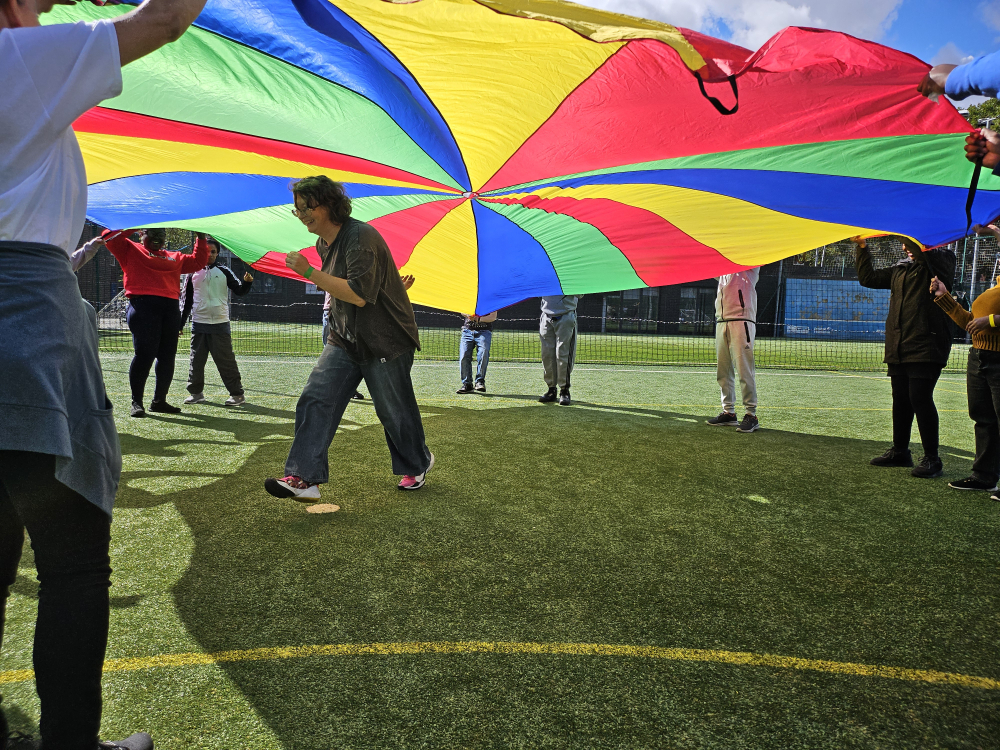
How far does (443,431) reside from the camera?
550cm

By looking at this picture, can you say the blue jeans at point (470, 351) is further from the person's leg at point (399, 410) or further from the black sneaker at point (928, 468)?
the black sneaker at point (928, 468)

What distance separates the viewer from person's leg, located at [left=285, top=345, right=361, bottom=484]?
10.5 ft

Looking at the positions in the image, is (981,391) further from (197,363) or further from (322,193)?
(197,363)

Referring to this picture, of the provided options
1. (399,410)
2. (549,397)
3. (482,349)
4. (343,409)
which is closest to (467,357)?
(482,349)

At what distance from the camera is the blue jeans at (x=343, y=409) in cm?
321

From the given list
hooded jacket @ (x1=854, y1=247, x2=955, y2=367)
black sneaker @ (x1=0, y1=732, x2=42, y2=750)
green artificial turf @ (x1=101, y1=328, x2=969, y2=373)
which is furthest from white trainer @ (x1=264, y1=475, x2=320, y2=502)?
green artificial turf @ (x1=101, y1=328, x2=969, y2=373)

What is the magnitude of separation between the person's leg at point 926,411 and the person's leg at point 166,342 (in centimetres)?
595

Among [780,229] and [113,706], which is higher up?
[780,229]

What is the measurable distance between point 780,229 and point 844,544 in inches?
88.1

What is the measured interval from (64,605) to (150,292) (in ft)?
16.4

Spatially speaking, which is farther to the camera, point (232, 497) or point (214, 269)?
point (214, 269)

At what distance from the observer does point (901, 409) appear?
454 cm

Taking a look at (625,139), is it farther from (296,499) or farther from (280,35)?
(296,499)

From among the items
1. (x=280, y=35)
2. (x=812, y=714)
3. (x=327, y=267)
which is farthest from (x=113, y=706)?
(x=280, y=35)
